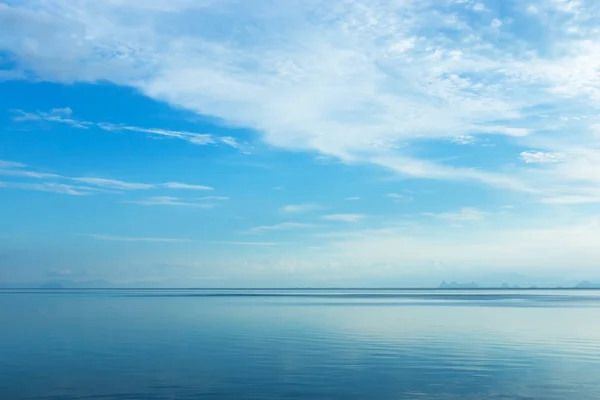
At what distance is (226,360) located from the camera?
3700 cm

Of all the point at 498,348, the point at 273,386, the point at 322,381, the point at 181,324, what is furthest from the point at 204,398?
the point at 181,324

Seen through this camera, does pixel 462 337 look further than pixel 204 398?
Yes

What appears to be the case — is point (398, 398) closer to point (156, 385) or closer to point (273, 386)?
point (273, 386)

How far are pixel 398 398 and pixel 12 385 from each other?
17.9 metres

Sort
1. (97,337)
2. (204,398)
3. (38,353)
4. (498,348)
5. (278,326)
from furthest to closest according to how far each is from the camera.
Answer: (278,326), (97,337), (498,348), (38,353), (204,398)

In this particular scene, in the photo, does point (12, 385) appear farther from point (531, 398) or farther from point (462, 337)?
point (462, 337)

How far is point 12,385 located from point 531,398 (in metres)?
23.5

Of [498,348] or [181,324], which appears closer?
[498,348]

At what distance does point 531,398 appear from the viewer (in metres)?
25.6

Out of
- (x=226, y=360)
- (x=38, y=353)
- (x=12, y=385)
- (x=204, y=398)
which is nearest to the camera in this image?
(x=204, y=398)

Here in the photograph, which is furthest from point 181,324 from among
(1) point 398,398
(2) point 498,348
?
(1) point 398,398

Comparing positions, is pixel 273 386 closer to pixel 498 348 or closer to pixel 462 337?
pixel 498 348

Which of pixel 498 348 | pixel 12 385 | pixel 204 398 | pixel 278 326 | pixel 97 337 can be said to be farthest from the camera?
pixel 278 326

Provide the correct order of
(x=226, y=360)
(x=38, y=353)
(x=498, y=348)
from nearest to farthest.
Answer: (x=226, y=360) < (x=38, y=353) < (x=498, y=348)
